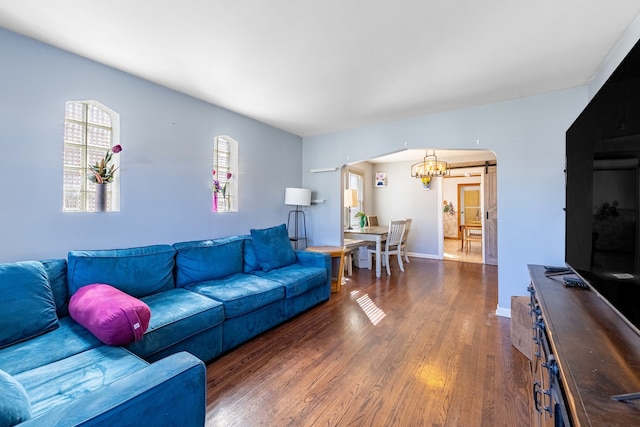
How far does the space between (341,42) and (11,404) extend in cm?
245

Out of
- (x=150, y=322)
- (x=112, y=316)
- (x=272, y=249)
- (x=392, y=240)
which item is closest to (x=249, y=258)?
(x=272, y=249)

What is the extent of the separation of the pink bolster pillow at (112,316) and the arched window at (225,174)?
5.56 feet

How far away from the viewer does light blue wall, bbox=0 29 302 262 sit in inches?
74.4

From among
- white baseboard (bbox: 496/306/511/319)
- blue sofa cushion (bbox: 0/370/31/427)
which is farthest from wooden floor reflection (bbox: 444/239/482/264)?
blue sofa cushion (bbox: 0/370/31/427)

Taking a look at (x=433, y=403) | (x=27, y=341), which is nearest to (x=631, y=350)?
(x=433, y=403)

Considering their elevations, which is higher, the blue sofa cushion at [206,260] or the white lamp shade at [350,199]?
the white lamp shade at [350,199]

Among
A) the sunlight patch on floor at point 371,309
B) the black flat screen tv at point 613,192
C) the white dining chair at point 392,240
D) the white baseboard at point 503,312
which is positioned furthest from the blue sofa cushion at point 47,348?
the white dining chair at point 392,240

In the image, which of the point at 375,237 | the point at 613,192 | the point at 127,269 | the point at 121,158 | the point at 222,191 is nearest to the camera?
the point at 613,192

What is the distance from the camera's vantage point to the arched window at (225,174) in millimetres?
3325

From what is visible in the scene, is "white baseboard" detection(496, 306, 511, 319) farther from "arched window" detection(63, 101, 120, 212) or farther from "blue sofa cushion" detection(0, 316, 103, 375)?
"arched window" detection(63, 101, 120, 212)

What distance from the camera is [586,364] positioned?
0.86m

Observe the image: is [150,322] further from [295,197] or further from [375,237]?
[375,237]

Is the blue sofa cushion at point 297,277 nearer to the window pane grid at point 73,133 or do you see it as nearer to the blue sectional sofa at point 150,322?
the blue sectional sofa at point 150,322

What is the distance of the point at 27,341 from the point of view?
1480 millimetres
